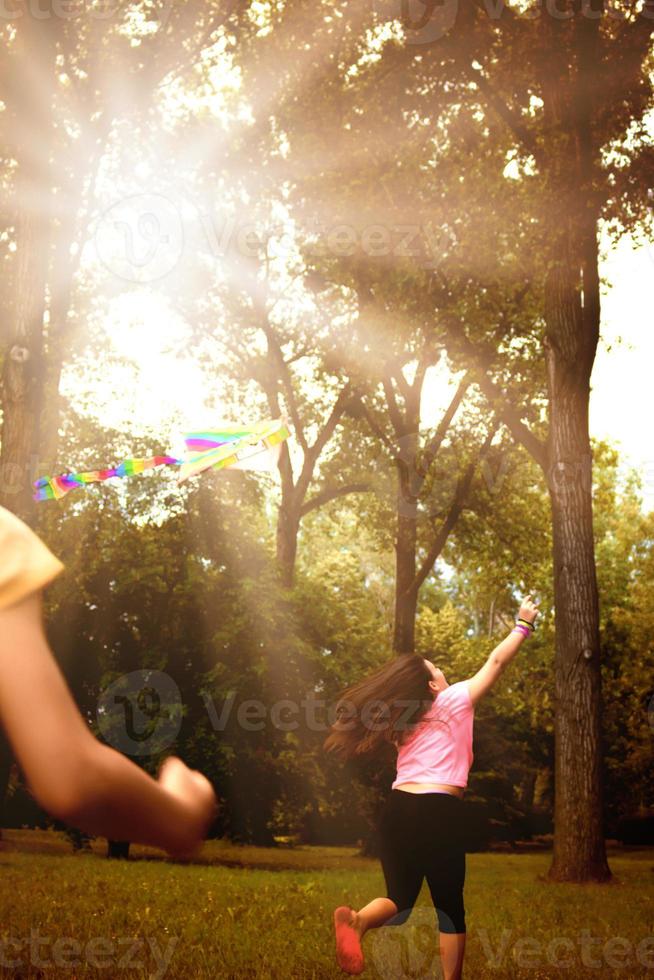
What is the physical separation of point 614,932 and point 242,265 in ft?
68.9

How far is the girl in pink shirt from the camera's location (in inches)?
237

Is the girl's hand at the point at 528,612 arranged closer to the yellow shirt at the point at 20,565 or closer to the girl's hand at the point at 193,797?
the girl's hand at the point at 193,797

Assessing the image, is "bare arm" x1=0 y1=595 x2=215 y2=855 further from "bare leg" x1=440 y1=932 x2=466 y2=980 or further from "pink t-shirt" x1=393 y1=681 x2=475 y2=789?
"bare leg" x1=440 y1=932 x2=466 y2=980

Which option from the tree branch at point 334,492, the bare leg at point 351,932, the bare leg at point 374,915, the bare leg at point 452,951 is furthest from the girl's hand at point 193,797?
the tree branch at point 334,492

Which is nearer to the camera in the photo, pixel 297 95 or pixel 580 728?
pixel 580 728

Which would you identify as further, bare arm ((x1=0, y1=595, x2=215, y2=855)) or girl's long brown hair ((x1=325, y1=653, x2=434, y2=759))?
girl's long brown hair ((x1=325, y1=653, x2=434, y2=759))

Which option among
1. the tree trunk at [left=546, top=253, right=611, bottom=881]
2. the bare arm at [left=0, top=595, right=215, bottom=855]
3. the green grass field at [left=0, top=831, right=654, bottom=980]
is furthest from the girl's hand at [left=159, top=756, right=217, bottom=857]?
the tree trunk at [left=546, top=253, right=611, bottom=881]

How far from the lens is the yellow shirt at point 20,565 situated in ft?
3.18

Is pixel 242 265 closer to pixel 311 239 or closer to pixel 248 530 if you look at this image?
pixel 311 239

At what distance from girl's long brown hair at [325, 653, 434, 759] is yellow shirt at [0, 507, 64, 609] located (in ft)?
16.2

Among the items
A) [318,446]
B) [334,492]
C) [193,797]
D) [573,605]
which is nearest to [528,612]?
[193,797]

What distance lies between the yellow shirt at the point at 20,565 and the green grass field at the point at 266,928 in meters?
7.07

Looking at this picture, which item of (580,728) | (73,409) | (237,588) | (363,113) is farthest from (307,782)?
(363,113)

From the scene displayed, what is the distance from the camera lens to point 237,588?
2095cm
